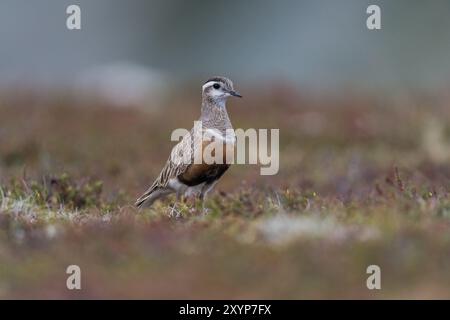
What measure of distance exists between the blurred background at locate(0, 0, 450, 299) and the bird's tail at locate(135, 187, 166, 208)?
0.23m

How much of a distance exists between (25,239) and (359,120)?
10.9 metres

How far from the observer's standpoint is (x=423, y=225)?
24.5ft

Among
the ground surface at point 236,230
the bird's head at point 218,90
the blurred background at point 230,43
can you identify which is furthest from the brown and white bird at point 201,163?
the blurred background at point 230,43

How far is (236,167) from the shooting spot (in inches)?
569

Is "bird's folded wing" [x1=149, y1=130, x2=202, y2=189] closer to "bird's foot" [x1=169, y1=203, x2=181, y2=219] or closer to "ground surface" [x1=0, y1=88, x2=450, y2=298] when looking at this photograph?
"ground surface" [x1=0, y1=88, x2=450, y2=298]

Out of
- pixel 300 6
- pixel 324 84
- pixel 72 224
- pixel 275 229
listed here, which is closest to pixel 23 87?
pixel 324 84

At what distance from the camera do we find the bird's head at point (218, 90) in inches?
410

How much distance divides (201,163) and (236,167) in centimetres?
487

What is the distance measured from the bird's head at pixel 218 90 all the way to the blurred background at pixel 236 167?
1.16 metres

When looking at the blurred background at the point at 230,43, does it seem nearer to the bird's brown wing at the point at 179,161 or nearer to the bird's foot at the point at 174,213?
the bird's brown wing at the point at 179,161

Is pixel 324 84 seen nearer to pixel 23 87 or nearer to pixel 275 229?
pixel 23 87

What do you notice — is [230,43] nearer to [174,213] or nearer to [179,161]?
[179,161]

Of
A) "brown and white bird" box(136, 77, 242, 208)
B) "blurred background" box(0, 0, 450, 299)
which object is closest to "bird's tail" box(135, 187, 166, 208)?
"brown and white bird" box(136, 77, 242, 208)

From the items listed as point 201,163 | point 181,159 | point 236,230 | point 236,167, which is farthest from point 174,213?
point 236,167
